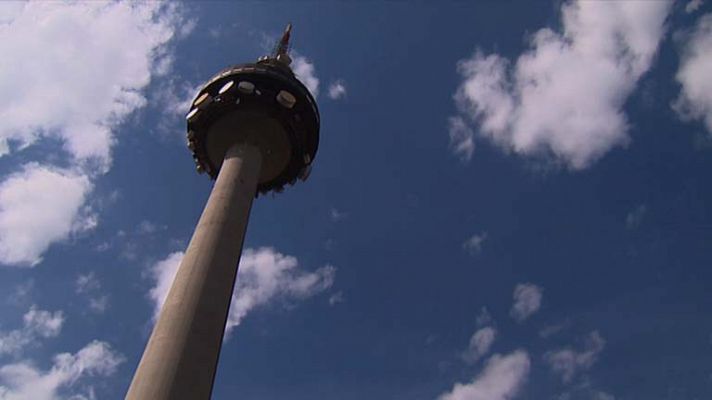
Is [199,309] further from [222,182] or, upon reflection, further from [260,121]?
[260,121]

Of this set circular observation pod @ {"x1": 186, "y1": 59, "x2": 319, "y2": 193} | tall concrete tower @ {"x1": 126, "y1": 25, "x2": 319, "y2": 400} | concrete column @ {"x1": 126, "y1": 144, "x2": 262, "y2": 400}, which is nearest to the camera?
concrete column @ {"x1": 126, "y1": 144, "x2": 262, "y2": 400}

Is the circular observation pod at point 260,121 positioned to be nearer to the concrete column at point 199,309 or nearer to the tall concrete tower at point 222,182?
the tall concrete tower at point 222,182

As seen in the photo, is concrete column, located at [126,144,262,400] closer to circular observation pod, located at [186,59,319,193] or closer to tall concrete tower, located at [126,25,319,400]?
tall concrete tower, located at [126,25,319,400]

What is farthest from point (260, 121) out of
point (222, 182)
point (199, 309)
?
point (199, 309)

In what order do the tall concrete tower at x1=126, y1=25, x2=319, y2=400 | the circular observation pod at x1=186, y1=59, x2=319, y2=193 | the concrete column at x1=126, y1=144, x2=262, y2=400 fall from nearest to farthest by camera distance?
1. the concrete column at x1=126, y1=144, x2=262, y2=400
2. the tall concrete tower at x1=126, y1=25, x2=319, y2=400
3. the circular observation pod at x1=186, y1=59, x2=319, y2=193

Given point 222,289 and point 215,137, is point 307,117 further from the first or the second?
point 222,289

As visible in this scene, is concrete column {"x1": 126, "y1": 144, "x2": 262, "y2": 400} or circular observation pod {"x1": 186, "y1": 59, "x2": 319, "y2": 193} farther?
circular observation pod {"x1": 186, "y1": 59, "x2": 319, "y2": 193}

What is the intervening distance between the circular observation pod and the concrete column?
21.9ft

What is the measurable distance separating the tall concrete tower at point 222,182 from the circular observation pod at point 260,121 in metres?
0.07

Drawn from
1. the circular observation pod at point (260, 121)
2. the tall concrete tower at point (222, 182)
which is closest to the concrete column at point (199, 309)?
the tall concrete tower at point (222, 182)

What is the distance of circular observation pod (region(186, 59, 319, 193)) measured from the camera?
37938mm

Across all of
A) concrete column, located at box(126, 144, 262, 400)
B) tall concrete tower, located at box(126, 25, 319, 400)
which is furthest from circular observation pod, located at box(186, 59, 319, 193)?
concrete column, located at box(126, 144, 262, 400)

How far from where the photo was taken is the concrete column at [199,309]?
70.7 feet

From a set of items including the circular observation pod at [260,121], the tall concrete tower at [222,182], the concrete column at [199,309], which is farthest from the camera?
the circular observation pod at [260,121]
